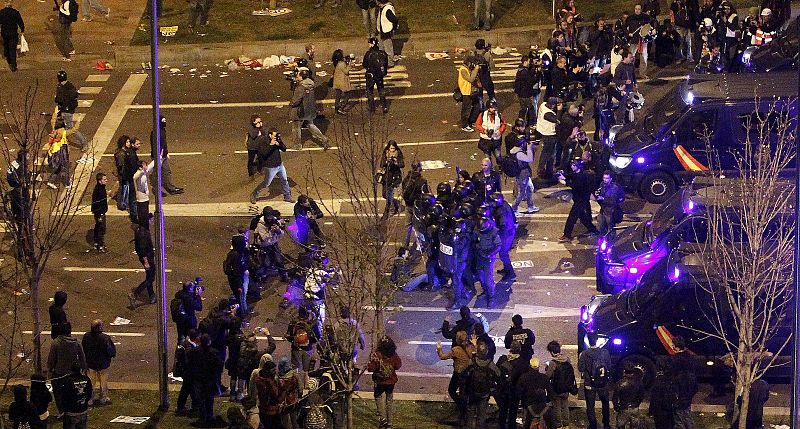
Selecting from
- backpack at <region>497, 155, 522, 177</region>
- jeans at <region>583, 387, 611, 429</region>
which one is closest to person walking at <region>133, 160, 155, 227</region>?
backpack at <region>497, 155, 522, 177</region>

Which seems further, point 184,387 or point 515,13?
point 515,13

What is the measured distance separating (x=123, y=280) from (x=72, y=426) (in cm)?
628

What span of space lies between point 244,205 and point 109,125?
17.3 ft

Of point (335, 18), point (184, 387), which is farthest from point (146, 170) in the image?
point (335, 18)

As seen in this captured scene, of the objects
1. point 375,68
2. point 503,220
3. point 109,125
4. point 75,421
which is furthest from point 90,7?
point 75,421

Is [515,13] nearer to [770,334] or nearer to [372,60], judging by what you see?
[372,60]

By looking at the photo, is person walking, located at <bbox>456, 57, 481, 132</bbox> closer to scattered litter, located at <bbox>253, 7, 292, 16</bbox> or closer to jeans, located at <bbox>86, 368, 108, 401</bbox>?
scattered litter, located at <bbox>253, 7, 292, 16</bbox>

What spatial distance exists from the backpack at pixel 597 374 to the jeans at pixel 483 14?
1762 cm

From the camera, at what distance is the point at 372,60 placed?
94.9 ft

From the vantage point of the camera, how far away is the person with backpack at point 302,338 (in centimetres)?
1780

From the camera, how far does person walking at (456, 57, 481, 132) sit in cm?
2795

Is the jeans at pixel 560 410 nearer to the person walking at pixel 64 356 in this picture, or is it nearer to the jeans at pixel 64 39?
the person walking at pixel 64 356

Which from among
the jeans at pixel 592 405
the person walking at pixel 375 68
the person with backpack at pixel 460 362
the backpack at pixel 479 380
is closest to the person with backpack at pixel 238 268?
the person with backpack at pixel 460 362

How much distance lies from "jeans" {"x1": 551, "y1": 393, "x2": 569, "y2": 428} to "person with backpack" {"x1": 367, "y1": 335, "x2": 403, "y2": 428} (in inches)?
72.1
